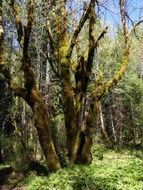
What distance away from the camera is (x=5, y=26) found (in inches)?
977

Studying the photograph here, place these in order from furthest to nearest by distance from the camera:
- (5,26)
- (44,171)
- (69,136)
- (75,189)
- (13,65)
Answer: (5,26), (13,65), (44,171), (69,136), (75,189)

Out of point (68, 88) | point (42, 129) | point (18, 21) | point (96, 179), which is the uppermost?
point (18, 21)

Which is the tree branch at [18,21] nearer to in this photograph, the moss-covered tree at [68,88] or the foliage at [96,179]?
the moss-covered tree at [68,88]

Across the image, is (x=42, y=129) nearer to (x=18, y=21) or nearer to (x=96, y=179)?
(x=96, y=179)

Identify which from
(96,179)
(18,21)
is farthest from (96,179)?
(18,21)

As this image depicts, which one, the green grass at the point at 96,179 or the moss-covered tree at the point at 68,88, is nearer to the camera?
the green grass at the point at 96,179

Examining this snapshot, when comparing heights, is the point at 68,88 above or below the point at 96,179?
above

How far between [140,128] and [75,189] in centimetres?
2525

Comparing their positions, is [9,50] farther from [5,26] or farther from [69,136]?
[69,136]

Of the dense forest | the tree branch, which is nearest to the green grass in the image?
the dense forest

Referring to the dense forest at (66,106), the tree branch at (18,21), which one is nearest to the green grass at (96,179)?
the dense forest at (66,106)

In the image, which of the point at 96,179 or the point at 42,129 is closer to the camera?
the point at 96,179

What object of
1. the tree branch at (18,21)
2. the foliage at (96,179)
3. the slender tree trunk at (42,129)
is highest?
the tree branch at (18,21)

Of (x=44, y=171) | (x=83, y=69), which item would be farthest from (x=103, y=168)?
(x=44, y=171)
